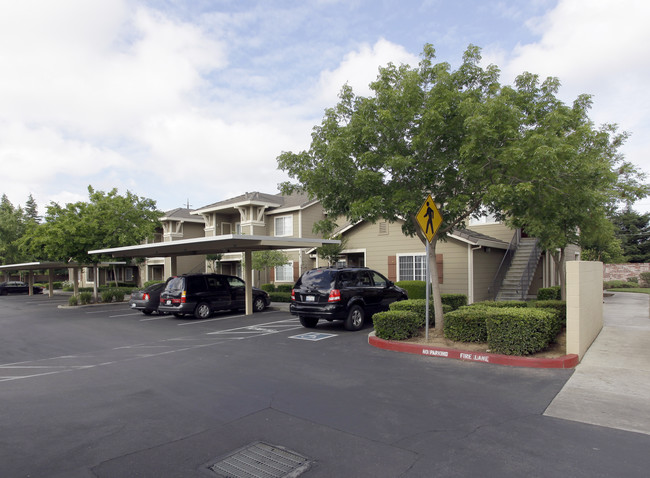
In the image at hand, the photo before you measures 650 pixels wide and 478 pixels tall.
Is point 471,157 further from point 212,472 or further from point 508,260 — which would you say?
point 508,260

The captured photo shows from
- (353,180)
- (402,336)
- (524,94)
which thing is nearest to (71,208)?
(353,180)

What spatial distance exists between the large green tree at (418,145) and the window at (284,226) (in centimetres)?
1736

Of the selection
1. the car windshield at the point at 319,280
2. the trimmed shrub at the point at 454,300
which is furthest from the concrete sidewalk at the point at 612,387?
the car windshield at the point at 319,280

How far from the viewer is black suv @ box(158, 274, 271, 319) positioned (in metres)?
16.1

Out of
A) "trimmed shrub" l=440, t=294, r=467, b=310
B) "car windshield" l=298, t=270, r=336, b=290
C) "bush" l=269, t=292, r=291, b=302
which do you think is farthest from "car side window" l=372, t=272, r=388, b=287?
"bush" l=269, t=292, r=291, b=302

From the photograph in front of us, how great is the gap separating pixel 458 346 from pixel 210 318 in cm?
1031

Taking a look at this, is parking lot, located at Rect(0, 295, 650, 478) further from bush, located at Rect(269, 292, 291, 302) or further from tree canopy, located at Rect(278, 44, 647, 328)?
bush, located at Rect(269, 292, 291, 302)

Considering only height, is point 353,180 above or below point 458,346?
above

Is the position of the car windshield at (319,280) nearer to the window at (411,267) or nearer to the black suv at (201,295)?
the black suv at (201,295)

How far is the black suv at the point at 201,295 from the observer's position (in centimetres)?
1608

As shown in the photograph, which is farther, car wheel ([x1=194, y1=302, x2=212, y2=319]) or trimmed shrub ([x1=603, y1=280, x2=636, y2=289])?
trimmed shrub ([x1=603, y1=280, x2=636, y2=289])

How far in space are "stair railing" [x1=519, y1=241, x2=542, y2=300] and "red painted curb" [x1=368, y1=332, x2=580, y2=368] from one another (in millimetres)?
11282

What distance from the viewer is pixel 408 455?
4.28 m

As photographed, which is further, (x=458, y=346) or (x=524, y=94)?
(x=524, y=94)
